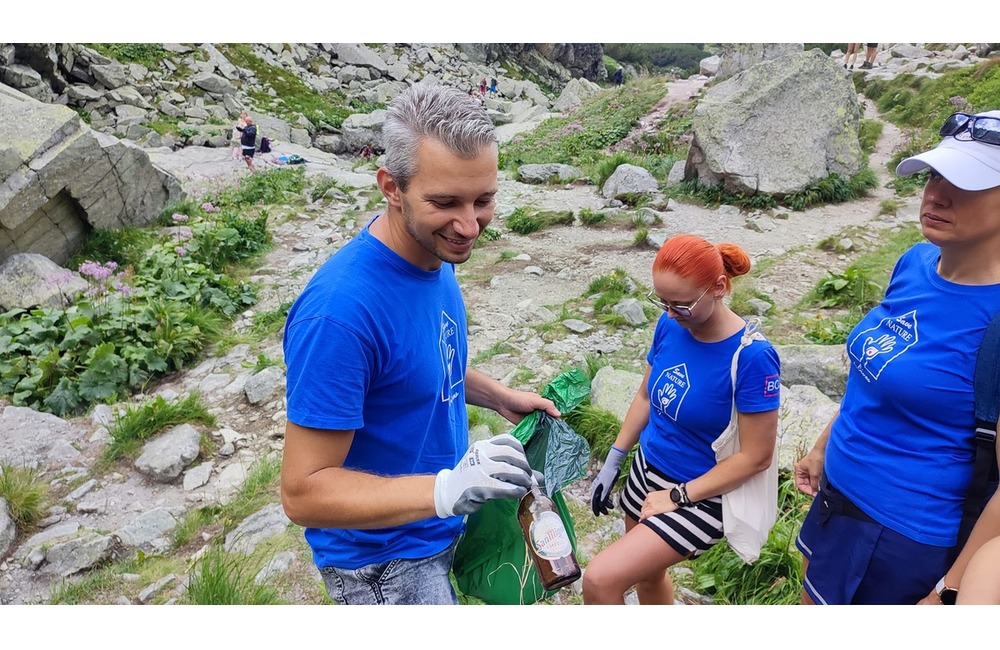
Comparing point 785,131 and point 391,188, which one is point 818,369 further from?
point 785,131

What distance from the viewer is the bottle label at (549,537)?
7.27ft

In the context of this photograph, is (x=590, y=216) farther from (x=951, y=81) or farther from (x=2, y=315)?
(x=951, y=81)

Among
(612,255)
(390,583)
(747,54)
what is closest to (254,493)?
(390,583)

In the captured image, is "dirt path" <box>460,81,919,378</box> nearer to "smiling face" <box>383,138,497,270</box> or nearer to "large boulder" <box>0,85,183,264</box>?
"smiling face" <box>383,138,497,270</box>

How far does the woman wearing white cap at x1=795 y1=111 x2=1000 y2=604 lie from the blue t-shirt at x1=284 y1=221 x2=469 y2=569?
1551 mm

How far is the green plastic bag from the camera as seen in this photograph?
2.35 metres

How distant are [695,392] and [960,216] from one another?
1129mm

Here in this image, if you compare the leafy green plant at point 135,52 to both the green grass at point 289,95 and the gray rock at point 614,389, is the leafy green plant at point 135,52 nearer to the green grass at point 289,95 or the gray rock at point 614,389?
the green grass at point 289,95

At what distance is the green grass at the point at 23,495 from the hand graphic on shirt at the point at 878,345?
217 inches

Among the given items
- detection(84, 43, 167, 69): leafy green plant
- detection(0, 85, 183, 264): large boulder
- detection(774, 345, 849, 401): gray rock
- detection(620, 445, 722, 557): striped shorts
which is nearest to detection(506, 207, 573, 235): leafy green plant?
detection(774, 345, 849, 401): gray rock

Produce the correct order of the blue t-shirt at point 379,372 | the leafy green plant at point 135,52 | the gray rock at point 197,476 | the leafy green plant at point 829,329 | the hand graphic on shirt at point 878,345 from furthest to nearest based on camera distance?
the leafy green plant at point 135,52
the leafy green plant at point 829,329
the gray rock at point 197,476
the hand graphic on shirt at point 878,345
the blue t-shirt at point 379,372

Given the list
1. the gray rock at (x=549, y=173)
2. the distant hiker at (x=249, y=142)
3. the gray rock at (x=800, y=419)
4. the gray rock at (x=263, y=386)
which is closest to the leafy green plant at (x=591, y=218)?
the gray rock at (x=549, y=173)

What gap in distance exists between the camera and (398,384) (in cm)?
195

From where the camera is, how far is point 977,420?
6.45ft
